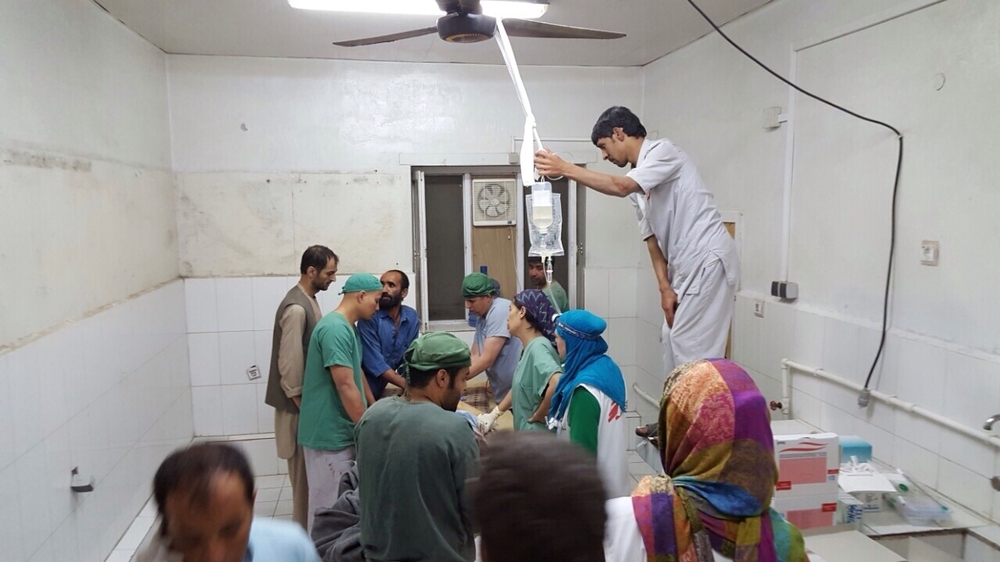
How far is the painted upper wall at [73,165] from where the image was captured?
245 cm

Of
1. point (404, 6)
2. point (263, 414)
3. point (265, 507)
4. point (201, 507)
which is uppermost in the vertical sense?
point (404, 6)

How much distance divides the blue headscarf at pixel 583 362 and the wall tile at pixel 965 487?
1.26 metres

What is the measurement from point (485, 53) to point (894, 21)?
2622mm

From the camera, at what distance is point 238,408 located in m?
4.70

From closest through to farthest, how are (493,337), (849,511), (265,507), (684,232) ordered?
1. (849,511)
2. (684,232)
3. (493,337)
4. (265,507)

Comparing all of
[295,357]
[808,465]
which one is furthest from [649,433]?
[295,357]

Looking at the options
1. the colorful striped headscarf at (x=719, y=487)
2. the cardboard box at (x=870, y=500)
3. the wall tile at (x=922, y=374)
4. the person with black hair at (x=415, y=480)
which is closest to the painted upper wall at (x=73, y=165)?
the person with black hair at (x=415, y=480)

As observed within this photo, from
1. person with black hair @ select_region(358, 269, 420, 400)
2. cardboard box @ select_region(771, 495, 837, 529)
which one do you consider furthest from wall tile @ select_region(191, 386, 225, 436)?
cardboard box @ select_region(771, 495, 837, 529)

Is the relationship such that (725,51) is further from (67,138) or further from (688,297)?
(67,138)

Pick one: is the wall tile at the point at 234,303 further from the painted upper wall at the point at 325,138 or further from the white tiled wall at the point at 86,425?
the white tiled wall at the point at 86,425

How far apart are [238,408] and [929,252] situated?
4.41 m

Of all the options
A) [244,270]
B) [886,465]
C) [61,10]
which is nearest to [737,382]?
[886,465]

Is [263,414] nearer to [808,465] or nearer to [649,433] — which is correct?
[649,433]

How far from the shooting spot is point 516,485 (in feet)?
2.69
